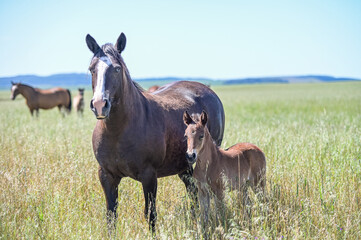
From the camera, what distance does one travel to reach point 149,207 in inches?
140

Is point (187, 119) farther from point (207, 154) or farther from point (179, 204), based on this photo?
point (179, 204)

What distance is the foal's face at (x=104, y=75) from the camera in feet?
9.80

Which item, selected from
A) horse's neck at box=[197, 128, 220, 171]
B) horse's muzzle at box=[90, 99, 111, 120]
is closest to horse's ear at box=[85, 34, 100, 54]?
horse's muzzle at box=[90, 99, 111, 120]

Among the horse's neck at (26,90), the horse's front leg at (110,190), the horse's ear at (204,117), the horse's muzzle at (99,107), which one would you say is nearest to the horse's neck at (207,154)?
the horse's ear at (204,117)

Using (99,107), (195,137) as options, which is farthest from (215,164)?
(99,107)

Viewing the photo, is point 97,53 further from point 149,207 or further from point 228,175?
point 228,175

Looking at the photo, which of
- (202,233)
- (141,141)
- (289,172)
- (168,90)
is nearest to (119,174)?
(141,141)

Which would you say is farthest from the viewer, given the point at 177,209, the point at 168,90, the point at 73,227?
the point at 168,90

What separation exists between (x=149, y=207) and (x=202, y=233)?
2.02ft

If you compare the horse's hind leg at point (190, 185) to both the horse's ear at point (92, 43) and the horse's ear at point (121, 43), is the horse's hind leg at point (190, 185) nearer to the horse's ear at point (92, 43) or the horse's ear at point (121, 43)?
the horse's ear at point (121, 43)

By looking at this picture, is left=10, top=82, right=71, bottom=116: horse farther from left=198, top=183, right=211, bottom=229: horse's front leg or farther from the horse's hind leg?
left=198, top=183, right=211, bottom=229: horse's front leg

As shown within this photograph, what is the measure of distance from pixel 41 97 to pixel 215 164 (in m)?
17.6

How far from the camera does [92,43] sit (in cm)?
347

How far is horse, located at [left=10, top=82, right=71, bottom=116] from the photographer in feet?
61.4
